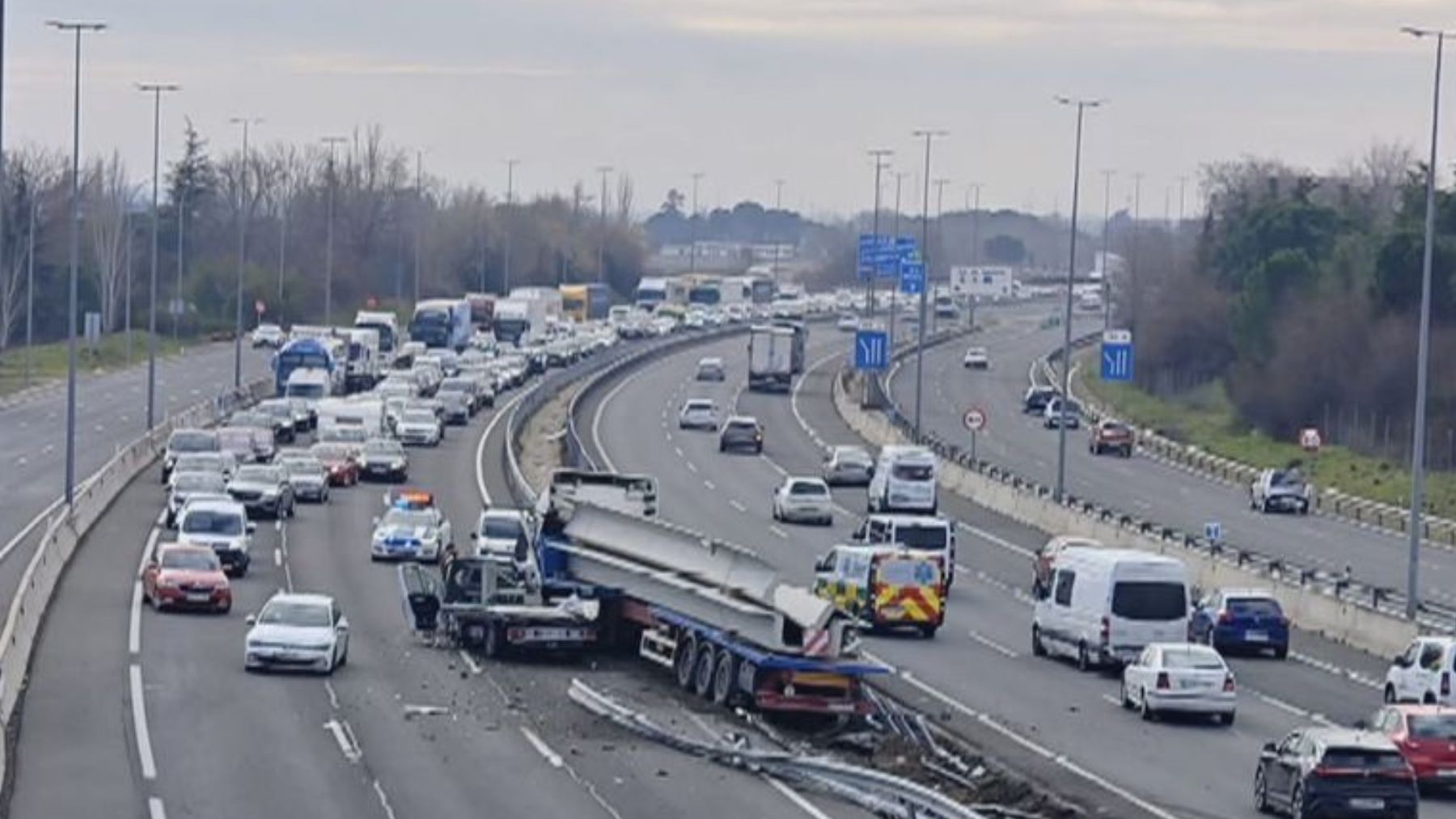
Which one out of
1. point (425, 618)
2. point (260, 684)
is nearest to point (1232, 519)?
point (425, 618)

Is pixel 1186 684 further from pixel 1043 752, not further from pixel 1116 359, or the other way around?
pixel 1116 359

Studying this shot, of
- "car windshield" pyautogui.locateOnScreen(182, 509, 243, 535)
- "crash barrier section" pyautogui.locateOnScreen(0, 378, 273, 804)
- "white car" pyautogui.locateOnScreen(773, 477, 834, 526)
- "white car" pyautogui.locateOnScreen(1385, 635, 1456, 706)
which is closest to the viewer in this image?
"crash barrier section" pyautogui.locateOnScreen(0, 378, 273, 804)

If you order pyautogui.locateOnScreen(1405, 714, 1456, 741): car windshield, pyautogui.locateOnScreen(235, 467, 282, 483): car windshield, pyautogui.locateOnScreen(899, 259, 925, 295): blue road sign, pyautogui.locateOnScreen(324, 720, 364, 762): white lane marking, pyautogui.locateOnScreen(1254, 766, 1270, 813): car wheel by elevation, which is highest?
pyautogui.locateOnScreen(899, 259, 925, 295): blue road sign

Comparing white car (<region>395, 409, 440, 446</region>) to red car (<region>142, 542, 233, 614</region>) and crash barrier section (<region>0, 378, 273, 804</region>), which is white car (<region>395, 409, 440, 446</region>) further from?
red car (<region>142, 542, 233, 614</region>)

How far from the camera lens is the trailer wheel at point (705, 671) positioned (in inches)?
1730

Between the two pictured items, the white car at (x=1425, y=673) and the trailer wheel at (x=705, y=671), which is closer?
the white car at (x=1425, y=673)

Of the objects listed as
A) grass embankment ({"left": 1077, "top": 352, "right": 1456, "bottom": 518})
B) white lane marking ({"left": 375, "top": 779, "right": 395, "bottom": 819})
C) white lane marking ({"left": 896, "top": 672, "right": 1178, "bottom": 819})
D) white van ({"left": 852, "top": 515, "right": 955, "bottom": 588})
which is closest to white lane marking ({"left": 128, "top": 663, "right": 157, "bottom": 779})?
white lane marking ({"left": 375, "top": 779, "right": 395, "bottom": 819})

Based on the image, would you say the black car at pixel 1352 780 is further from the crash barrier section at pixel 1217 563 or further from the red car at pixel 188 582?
the red car at pixel 188 582

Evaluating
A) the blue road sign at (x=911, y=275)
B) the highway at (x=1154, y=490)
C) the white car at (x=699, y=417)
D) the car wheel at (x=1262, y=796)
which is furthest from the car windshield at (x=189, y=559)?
the blue road sign at (x=911, y=275)

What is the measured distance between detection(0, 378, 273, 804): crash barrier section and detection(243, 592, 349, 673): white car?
321cm

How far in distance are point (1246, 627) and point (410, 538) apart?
1929 cm

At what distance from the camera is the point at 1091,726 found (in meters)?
42.5

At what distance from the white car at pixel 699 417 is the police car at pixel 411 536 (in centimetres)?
4647

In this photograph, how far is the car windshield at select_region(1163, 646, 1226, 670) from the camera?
43.5m
